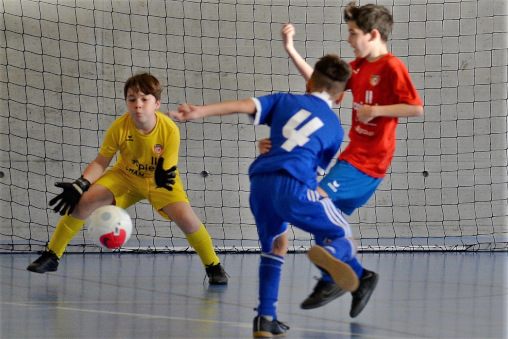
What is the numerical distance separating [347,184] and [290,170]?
0.79 m

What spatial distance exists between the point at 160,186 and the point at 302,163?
1538mm

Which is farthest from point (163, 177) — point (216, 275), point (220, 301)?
point (220, 301)

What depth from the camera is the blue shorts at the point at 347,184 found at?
348 cm

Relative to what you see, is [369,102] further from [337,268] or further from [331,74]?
[337,268]

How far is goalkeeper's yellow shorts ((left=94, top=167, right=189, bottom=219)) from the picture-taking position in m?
4.32

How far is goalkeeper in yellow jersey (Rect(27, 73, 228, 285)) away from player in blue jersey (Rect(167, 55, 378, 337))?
1399mm

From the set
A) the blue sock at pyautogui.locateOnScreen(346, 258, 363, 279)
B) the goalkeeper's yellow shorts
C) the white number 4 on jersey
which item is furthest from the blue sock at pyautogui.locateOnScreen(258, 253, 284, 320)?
the goalkeeper's yellow shorts

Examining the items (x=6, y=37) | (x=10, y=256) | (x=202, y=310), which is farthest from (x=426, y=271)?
(x=6, y=37)

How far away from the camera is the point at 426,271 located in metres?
4.91

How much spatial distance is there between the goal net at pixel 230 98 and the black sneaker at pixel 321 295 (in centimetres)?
305

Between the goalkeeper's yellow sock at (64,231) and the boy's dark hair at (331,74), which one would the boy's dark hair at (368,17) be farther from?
the goalkeeper's yellow sock at (64,231)

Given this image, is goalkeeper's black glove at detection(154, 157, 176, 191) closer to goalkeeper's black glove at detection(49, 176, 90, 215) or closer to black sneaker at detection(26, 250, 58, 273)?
goalkeeper's black glove at detection(49, 176, 90, 215)

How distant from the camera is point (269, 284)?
293cm

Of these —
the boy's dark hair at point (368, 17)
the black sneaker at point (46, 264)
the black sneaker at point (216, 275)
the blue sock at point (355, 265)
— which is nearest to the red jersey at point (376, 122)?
the boy's dark hair at point (368, 17)
